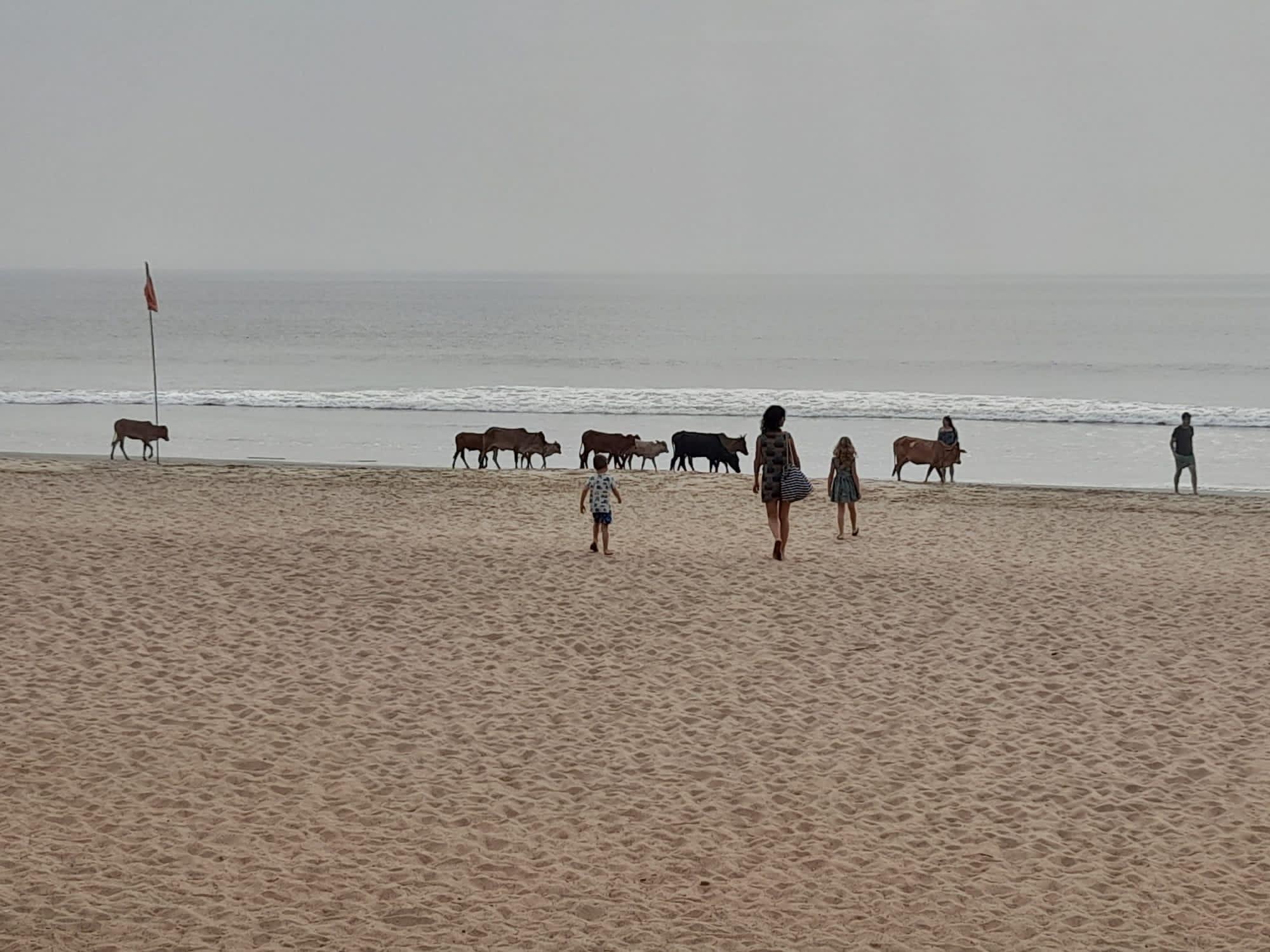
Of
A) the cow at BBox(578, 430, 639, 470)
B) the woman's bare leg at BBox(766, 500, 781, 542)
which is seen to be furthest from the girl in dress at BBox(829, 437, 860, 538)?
the cow at BBox(578, 430, 639, 470)

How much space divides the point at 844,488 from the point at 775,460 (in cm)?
206

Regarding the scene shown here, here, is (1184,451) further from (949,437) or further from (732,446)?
(732,446)

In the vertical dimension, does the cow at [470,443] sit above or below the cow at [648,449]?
above

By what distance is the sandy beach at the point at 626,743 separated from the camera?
6.01 meters

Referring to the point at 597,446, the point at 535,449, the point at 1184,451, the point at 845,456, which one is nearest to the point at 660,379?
the point at 535,449

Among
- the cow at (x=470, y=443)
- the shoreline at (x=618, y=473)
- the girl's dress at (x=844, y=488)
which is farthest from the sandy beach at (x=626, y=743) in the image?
the cow at (x=470, y=443)

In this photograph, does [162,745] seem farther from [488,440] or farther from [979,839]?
[488,440]

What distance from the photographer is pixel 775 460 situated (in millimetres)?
13109

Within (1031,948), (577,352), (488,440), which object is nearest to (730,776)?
(1031,948)

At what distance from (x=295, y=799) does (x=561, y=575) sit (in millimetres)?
5770

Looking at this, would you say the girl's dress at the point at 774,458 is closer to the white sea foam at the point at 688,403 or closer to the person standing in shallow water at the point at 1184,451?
the person standing in shallow water at the point at 1184,451

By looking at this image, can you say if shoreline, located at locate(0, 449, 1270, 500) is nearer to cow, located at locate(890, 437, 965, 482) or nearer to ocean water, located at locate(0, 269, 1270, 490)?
cow, located at locate(890, 437, 965, 482)

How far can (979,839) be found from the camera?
6.88m

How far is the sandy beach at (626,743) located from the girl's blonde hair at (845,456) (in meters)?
0.93
